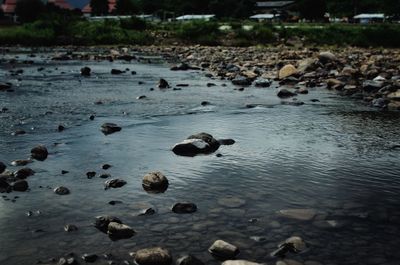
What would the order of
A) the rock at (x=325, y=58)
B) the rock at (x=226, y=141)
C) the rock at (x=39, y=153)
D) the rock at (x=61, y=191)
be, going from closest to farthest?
the rock at (x=61, y=191), the rock at (x=39, y=153), the rock at (x=226, y=141), the rock at (x=325, y=58)

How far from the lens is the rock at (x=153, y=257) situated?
4656 mm

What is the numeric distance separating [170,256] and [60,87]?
48.4ft

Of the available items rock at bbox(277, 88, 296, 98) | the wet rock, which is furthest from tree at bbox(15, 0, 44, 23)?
the wet rock

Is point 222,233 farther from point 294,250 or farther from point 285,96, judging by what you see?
point 285,96

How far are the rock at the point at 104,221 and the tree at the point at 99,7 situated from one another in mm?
99681

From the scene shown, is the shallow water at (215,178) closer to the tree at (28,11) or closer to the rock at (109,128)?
the rock at (109,128)

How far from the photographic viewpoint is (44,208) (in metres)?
6.00

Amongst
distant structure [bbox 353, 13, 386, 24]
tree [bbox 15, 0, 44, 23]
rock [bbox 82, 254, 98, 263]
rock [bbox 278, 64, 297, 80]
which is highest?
distant structure [bbox 353, 13, 386, 24]

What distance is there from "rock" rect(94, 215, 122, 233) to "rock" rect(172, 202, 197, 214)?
77 cm

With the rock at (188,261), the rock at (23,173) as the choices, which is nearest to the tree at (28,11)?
the rock at (23,173)

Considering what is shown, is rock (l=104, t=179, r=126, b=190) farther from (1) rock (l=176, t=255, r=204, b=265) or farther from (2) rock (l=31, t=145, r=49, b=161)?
(1) rock (l=176, t=255, r=204, b=265)

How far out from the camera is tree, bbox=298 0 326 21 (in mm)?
82062

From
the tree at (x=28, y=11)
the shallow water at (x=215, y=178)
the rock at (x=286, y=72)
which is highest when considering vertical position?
the tree at (x=28, y=11)

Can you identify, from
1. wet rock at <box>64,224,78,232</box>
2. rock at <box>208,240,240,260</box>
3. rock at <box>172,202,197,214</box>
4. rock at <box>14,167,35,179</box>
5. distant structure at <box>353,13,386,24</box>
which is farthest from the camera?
distant structure at <box>353,13,386,24</box>
